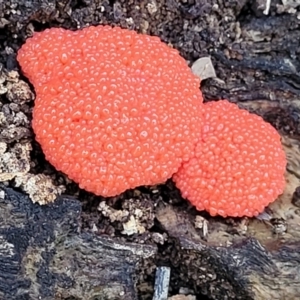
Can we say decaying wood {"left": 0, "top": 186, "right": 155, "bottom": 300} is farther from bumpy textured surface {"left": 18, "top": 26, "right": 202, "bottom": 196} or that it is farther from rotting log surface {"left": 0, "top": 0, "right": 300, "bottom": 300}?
bumpy textured surface {"left": 18, "top": 26, "right": 202, "bottom": 196}

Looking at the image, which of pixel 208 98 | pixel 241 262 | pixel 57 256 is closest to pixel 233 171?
pixel 241 262

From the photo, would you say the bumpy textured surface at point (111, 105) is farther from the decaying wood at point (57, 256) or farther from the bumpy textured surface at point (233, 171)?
the decaying wood at point (57, 256)

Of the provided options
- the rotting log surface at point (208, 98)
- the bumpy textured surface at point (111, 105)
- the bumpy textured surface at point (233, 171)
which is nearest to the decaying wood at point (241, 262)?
the rotting log surface at point (208, 98)

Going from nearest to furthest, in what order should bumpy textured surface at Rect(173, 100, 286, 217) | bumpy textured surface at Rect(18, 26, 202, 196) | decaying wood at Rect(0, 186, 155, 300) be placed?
decaying wood at Rect(0, 186, 155, 300) < bumpy textured surface at Rect(18, 26, 202, 196) < bumpy textured surface at Rect(173, 100, 286, 217)

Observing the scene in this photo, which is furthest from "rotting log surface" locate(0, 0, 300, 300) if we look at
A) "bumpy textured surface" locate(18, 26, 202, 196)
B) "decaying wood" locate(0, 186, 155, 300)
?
"bumpy textured surface" locate(18, 26, 202, 196)

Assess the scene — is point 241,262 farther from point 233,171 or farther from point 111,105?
point 111,105

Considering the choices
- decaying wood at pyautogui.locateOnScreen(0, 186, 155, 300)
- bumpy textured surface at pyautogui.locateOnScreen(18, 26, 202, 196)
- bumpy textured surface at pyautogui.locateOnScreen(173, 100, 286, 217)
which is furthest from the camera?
bumpy textured surface at pyautogui.locateOnScreen(173, 100, 286, 217)

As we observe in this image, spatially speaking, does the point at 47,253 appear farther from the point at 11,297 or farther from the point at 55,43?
the point at 55,43
